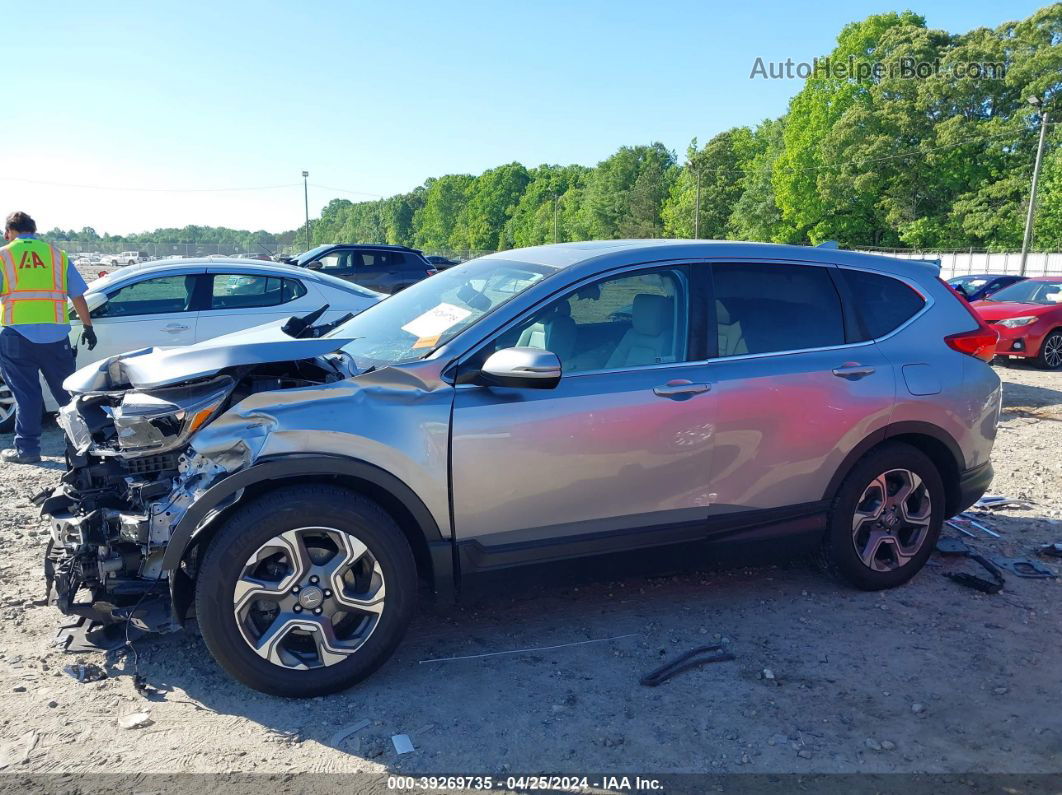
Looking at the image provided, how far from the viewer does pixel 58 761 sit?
2891mm

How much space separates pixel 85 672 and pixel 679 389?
111 inches

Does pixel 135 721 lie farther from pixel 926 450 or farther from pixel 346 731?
pixel 926 450

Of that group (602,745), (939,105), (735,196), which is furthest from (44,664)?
(735,196)

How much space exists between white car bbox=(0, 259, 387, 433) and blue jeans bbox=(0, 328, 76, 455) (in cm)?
Answer: 77

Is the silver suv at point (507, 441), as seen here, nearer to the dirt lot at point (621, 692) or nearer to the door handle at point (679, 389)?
the door handle at point (679, 389)

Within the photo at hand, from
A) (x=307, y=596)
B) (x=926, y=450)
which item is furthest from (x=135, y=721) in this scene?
(x=926, y=450)

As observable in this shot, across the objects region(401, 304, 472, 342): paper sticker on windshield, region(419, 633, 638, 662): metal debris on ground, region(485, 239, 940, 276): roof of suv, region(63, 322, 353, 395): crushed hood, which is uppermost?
region(485, 239, 940, 276): roof of suv

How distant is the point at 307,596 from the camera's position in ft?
10.6

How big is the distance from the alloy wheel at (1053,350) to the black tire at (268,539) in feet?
43.0

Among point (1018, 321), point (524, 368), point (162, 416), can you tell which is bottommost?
point (1018, 321)

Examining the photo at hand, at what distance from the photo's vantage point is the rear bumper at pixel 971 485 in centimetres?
447

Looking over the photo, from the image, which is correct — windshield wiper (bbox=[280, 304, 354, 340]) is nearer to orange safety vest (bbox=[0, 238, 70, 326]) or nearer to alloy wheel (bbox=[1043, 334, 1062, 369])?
orange safety vest (bbox=[0, 238, 70, 326])

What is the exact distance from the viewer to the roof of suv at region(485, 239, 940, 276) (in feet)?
12.8

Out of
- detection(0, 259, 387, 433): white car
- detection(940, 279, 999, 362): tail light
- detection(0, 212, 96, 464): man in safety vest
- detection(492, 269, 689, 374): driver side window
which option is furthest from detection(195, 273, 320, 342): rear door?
detection(940, 279, 999, 362): tail light
